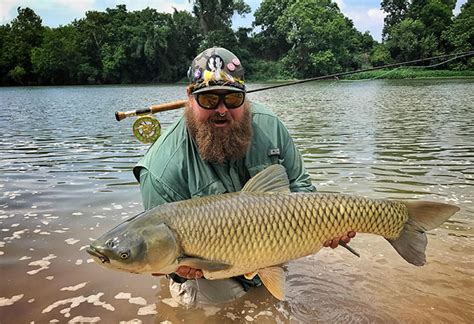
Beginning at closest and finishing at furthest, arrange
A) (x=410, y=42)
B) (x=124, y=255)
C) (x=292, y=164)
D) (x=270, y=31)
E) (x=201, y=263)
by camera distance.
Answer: (x=124, y=255)
(x=201, y=263)
(x=292, y=164)
(x=410, y=42)
(x=270, y=31)

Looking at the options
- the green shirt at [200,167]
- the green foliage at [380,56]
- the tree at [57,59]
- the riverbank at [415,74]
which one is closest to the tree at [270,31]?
the green foliage at [380,56]

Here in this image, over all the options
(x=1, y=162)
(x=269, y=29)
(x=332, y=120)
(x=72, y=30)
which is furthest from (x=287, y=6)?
(x=1, y=162)

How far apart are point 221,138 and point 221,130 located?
69 millimetres

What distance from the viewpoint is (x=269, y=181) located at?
2.62m

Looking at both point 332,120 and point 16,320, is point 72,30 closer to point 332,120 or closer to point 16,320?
point 332,120

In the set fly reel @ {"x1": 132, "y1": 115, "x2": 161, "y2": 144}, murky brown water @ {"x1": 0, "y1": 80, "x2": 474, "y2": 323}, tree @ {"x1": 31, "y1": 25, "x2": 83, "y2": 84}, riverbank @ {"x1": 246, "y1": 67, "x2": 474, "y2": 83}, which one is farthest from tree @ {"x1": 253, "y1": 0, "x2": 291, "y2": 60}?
fly reel @ {"x1": 132, "y1": 115, "x2": 161, "y2": 144}

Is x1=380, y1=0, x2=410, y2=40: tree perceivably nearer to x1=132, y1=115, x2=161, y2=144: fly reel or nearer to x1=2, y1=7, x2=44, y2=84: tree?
x1=2, y1=7, x2=44, y2=84: tree

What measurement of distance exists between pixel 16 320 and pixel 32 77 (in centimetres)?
6957

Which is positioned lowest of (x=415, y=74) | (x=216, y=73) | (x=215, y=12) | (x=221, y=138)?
(x=415, y=74)

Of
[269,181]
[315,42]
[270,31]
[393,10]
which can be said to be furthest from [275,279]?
[393,10]

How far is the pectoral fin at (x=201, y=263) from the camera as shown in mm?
2340

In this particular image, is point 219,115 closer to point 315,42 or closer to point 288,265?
point 288,265

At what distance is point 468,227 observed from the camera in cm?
471

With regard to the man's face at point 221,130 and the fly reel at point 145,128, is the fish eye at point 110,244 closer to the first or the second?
the man's face at point 221,130
